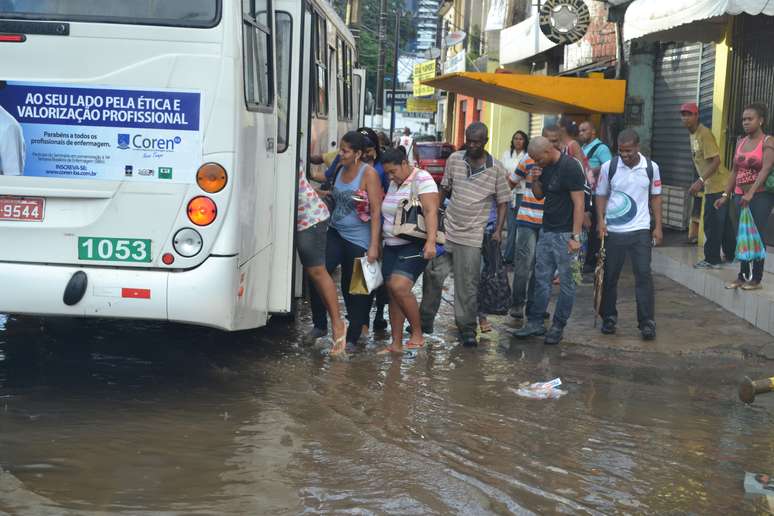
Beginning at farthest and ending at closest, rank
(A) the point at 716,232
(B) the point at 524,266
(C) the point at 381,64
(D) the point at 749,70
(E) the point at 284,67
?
(C) the point at 381,64 < (D) the point at 749,70 < (A) the point at 716,232 < (B) the point at 524,266 < (E) the point at 284,67

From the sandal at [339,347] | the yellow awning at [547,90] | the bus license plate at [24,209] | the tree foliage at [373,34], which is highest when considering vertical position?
the tree foliage at [373,34]

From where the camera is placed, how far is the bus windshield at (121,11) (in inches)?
251

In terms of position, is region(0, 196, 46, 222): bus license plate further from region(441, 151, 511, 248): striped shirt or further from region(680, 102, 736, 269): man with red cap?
region(680, 102, 736, 269): man with red cap

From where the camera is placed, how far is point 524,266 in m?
10.3

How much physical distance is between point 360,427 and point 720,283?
583cm

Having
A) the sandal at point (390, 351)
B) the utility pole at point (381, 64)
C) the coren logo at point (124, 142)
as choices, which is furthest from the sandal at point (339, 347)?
the utility pole at point (381, 64)

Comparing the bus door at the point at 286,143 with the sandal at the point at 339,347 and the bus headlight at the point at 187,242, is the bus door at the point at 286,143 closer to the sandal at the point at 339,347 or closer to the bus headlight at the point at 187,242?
the sandal at the point at 339,347

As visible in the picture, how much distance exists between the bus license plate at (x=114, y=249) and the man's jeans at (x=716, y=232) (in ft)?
23.3

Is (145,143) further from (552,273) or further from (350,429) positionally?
(552,273)

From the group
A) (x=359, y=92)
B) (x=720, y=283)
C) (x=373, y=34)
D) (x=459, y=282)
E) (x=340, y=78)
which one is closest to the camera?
(x=459, y=282)

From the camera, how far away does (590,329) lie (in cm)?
1002

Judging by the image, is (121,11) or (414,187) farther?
(414,187)

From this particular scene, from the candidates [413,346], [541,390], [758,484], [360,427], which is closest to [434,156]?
[413,346]

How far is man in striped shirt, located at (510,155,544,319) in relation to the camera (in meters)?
9.96
